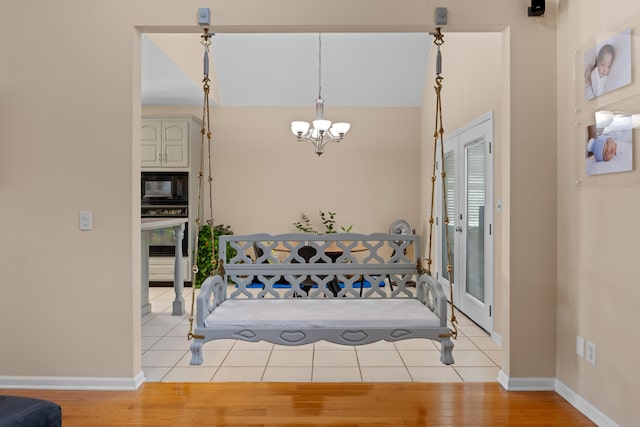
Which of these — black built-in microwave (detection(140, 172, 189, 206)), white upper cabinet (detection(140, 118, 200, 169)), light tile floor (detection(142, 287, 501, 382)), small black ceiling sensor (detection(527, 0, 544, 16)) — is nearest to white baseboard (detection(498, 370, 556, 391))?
light tile floor (detection(142, 287, 501, 382))

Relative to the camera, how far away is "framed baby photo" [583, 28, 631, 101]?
6.89 ft

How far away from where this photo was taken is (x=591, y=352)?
2.38 m

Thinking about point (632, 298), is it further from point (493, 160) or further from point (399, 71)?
point (399, 71)

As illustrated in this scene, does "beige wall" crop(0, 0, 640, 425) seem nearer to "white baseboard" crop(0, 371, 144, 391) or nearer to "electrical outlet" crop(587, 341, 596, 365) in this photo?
"white baseboard" crop(0, 371, 144, 391)

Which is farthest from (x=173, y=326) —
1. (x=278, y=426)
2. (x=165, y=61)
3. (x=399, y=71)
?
(x=399, y=71)

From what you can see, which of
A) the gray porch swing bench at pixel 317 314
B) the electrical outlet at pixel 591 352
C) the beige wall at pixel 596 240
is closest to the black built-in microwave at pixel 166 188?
the gray porch swing bench at pixel 317 314

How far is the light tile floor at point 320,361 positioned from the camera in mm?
3021

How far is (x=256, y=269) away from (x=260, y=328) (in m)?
0.64

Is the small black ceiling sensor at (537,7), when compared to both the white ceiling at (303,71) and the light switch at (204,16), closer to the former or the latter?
the light switch at (204,16)

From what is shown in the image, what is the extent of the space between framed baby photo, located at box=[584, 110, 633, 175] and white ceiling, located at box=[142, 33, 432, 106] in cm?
399

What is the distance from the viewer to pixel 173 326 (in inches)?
169

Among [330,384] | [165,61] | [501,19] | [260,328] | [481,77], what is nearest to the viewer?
[260,328]

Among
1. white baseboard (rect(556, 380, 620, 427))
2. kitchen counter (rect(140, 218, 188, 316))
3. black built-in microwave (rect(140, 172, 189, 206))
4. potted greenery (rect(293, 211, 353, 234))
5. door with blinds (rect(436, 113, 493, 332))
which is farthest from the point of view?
potted greenery (rect(293, 211, 353, 234))

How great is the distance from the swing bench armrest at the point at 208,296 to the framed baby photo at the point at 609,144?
87.7 inches
